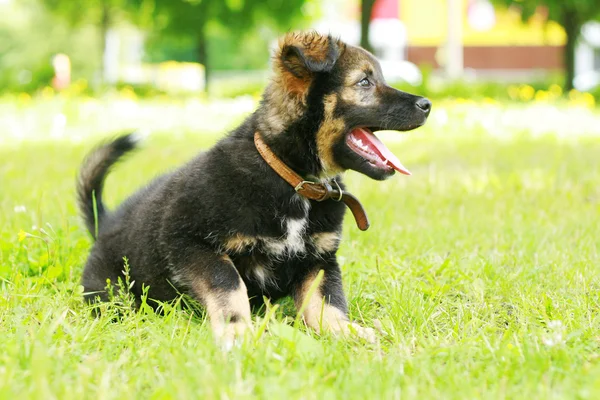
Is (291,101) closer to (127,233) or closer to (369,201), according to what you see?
(127,233)

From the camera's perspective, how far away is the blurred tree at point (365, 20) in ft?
49.2

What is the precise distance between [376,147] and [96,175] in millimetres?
1697

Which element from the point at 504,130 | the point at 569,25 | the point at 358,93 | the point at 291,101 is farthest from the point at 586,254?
the point at 569,25

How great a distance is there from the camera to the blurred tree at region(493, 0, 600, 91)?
14562mm

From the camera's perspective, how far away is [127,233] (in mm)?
3770

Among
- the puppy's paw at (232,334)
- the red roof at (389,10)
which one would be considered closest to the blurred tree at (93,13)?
the puppy's paw at (232,334)

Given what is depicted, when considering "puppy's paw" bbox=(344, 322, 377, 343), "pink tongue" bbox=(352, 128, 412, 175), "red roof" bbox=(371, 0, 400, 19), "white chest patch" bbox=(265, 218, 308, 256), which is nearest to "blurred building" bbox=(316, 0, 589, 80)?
"red roof" bbox=(371, 0, 400, 19)

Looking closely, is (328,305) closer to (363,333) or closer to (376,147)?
(363,333)

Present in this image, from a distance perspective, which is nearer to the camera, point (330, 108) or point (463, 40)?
point (330, 108)

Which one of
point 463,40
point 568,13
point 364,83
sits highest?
point 364,83

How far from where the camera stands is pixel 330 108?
347 centimetres

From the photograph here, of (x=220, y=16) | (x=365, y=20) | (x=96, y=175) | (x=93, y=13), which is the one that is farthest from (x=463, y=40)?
(x=96, y=175)

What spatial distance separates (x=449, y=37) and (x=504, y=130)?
18647 millimetres

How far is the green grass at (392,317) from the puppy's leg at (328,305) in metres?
0.08
